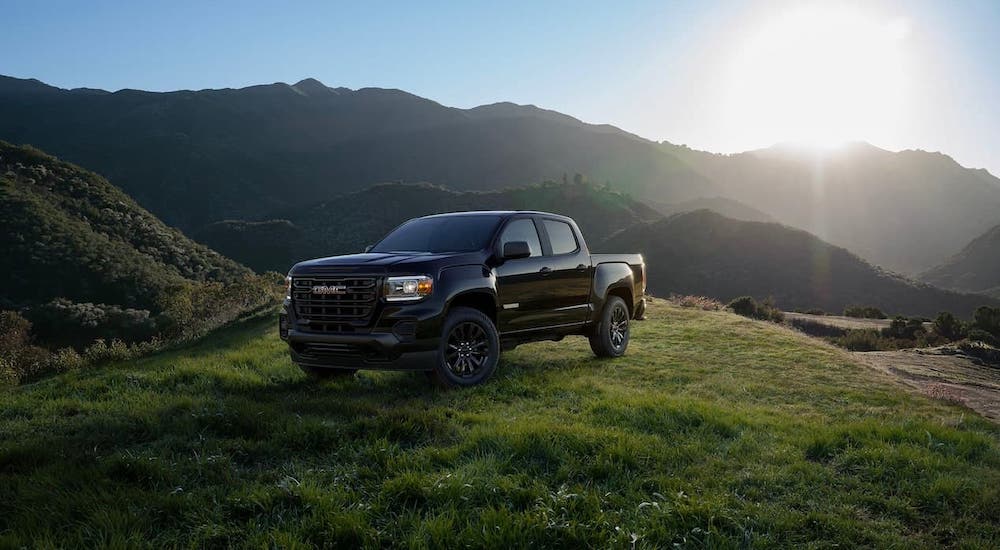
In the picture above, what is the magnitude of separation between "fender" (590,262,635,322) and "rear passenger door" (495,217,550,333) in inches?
46.2

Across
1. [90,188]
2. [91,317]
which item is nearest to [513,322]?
[91,317]

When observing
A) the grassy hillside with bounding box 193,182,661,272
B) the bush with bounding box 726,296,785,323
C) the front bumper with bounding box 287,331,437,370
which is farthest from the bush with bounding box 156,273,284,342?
the grassy hillside with bounding box 193,182,661,272

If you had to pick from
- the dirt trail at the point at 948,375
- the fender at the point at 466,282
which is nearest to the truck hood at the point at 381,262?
the fender at the point at 466,282

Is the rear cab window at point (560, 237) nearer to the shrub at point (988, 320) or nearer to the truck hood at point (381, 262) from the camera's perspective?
the truck hood at point (381, 262)

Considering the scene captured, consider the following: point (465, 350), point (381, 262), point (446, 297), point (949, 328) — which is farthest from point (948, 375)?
point (949, 328)

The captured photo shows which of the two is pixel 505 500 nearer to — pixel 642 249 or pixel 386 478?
pixel 386 478

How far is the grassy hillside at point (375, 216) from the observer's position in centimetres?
10112

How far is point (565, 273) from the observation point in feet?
29.1

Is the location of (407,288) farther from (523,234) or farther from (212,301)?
(212,301)

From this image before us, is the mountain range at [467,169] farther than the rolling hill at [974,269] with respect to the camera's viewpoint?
Yes

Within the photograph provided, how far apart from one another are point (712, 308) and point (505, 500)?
20.1 m

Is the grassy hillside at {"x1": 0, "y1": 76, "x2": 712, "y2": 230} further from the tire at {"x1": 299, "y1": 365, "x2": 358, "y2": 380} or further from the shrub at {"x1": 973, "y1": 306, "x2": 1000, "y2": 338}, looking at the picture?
the tire at {"x1": 299, "y1": 365, "x2": 358, "y2": 380}

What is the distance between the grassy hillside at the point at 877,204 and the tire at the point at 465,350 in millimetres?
175035

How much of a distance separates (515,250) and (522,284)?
66cm
